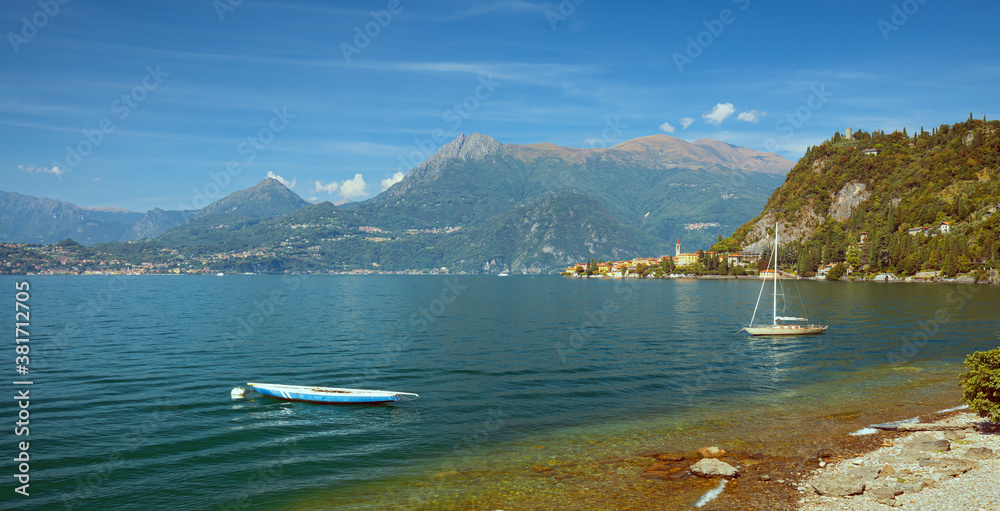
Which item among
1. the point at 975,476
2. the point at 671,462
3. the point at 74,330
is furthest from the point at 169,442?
the point at 74,330

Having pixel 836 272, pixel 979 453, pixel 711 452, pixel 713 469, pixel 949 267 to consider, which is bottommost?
pixel 711 452

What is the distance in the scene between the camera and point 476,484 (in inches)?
772

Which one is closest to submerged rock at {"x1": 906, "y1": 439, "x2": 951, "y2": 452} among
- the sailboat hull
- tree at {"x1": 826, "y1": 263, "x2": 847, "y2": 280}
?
the sailboat hull

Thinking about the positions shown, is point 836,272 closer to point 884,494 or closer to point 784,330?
point 784,330

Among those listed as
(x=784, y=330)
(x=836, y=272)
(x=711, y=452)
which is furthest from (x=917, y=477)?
(x=836, y=272)

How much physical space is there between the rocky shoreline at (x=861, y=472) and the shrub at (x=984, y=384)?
1.27 meters

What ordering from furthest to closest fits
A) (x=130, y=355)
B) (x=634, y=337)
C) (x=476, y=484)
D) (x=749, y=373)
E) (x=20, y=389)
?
1. (x=634, y=337)
2. (x=130, y=355)
3. (x=749, y=373)
4. (x=20, y=389)
5. (x=476, y=484)

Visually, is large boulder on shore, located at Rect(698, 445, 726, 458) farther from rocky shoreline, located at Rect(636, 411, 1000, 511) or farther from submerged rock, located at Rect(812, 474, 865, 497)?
submerged rock, located at Rect(812, 474, 865, 497)

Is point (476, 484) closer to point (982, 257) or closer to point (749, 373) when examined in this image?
point (749, 373)

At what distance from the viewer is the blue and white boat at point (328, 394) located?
1189 inches

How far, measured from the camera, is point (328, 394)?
30.7m

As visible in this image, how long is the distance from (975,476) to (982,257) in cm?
18949

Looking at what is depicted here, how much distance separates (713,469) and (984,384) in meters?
11.8

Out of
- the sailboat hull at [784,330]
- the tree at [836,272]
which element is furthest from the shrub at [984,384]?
the tree at [836,272]
